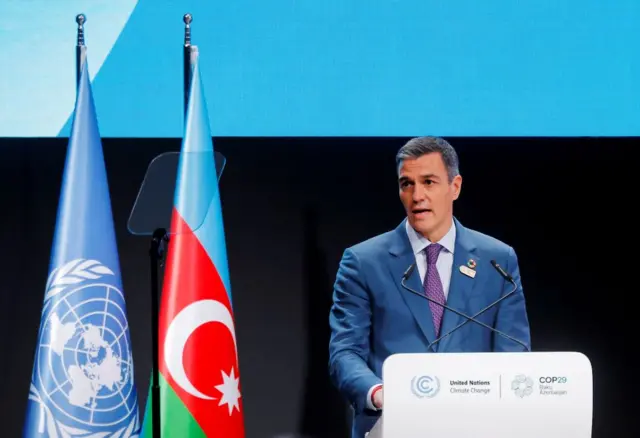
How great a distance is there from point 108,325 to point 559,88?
7.34 feet

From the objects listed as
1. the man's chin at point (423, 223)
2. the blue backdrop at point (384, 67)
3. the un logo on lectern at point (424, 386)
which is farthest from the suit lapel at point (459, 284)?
the un logo on lectern at point (424, 386)

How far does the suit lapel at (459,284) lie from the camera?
3.19 meters

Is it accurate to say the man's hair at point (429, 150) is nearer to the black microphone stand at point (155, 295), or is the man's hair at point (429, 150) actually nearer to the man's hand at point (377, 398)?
the man's hand at point (377, 398)

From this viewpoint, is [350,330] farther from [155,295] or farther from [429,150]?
[155,295]

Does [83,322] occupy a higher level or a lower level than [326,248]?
lower

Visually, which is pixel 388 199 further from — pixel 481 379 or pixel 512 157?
pixel 481 379

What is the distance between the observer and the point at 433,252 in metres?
3.38

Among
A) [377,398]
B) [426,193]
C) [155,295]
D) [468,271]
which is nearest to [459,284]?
[468,271]

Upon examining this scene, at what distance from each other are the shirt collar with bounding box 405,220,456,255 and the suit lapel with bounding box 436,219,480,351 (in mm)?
24

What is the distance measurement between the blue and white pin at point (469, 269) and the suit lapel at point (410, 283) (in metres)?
0.17

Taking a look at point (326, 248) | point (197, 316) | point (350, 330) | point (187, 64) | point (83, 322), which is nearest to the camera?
point (350, 330)

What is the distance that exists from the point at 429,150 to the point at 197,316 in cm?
111

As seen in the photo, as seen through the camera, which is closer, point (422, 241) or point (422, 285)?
point (422, 285)

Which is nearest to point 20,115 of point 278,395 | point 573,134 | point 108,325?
point 108,325
